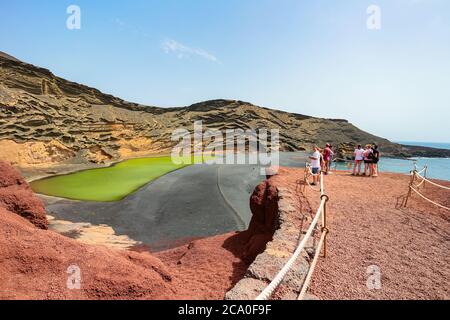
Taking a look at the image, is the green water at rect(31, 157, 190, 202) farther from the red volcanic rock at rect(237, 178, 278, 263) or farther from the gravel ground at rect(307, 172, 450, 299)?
the gravel ground at rect(307, 172, 450, 299)

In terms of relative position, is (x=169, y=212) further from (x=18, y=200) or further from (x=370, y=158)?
(x=370, y=158)

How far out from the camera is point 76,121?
116 ft

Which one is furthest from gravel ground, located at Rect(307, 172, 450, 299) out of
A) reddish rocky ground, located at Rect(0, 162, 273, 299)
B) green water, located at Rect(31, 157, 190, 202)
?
green water, located at Rect(31, 157, 190, 202)

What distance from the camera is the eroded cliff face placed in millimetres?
28703

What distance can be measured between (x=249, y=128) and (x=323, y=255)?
176 feet

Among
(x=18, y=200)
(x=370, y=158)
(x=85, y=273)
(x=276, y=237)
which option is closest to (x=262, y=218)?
(x=276, y=237)

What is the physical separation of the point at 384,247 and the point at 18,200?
10.6 m

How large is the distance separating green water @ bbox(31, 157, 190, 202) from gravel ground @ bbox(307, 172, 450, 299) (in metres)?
13.8

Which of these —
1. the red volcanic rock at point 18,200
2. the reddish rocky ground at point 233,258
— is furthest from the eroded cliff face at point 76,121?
the reddish rocky ground at point 233,258

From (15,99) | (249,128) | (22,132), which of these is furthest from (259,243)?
(249,128)

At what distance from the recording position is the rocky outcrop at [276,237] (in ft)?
14.8

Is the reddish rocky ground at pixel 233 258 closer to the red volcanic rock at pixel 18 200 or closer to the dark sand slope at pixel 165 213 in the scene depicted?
the red volcanic rock at pixel 18 200

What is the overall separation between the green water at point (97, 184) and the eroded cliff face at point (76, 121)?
20.8ft
